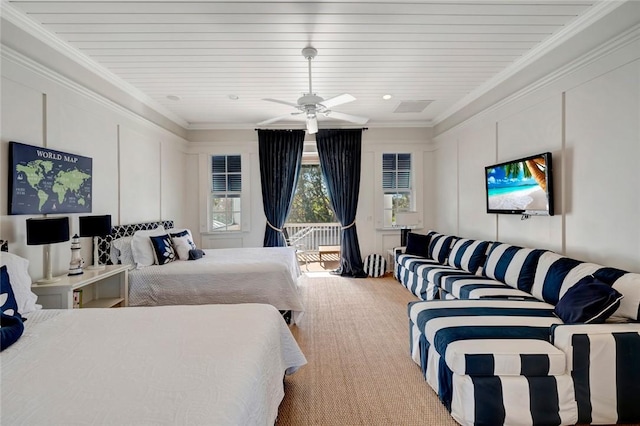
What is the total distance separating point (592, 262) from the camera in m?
2.46

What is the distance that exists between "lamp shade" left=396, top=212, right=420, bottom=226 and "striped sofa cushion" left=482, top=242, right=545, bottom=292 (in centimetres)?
174

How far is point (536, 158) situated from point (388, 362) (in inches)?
98.9

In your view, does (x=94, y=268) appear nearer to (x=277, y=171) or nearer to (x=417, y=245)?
(x=277, y=171)

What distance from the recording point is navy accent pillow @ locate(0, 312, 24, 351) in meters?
1.39

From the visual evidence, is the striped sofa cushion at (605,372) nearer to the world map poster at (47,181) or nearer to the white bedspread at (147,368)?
the white bedspread at (147,368)

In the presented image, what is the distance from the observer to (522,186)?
3.15 metres

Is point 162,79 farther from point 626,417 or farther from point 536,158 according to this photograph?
point 626,417

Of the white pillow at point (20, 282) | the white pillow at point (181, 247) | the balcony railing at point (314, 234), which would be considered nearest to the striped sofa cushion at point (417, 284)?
the balcony railing at point (314, 234)

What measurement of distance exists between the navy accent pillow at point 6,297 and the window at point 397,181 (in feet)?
16.5

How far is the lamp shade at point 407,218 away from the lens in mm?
5004

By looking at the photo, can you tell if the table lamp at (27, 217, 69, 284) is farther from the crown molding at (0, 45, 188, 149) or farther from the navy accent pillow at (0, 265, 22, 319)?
the crown molding at (0, 45, 188, 149)

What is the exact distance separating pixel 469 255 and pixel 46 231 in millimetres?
4261

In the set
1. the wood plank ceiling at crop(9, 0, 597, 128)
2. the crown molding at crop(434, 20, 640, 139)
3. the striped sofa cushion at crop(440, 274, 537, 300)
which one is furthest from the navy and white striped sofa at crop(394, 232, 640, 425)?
the wood plank ceiling at crop(9, 0, 597, 128)

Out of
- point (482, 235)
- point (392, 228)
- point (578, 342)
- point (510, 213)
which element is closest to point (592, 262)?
point (510, 213)
